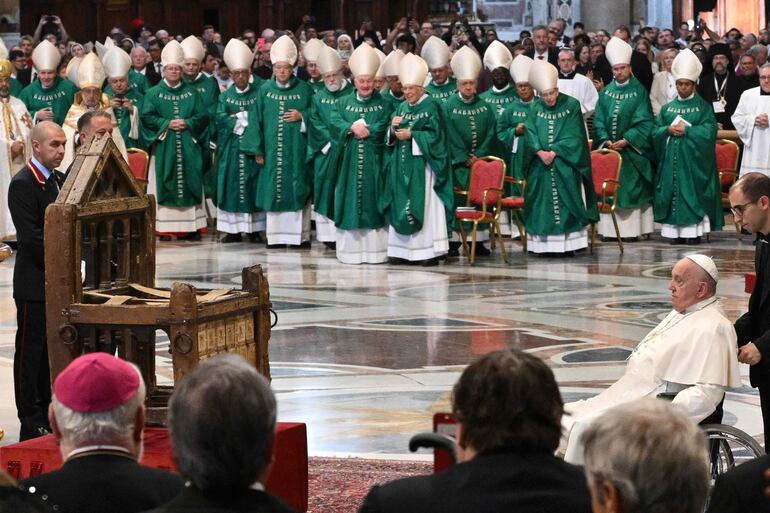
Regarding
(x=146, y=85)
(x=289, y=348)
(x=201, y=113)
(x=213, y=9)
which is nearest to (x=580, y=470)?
(x=289, y=348)

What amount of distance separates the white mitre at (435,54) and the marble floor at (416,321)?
1955 millimetres

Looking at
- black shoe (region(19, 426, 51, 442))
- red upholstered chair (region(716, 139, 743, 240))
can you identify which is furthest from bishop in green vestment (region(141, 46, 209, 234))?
black shoe (region(19, 426, 51, 442))

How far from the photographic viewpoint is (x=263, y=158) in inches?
605

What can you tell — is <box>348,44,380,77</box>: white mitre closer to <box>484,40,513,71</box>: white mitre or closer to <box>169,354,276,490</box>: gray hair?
<box>484,40,513,71</box>: white mitre

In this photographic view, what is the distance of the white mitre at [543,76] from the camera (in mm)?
14227

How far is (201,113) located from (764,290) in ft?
35.6

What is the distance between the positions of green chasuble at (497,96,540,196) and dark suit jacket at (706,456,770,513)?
11299mm

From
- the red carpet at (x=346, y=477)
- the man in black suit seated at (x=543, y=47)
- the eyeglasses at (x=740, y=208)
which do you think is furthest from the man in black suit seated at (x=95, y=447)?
the man in black suit seated at (x=543, y=47)

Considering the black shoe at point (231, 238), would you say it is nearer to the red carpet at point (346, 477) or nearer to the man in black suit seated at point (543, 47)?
the man in black suit seated at point (543, 47)

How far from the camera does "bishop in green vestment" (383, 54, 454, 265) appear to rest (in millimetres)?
13742

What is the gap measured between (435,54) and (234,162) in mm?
2424

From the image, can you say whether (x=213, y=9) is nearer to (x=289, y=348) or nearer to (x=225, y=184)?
(x=225, y=184)

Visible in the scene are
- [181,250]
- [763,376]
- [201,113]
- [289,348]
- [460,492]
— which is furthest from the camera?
[201,113]

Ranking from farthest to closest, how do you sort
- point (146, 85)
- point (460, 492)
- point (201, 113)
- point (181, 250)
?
point (146, 85) < point (201, 113) < point (181, 250) < point (460, 492)
